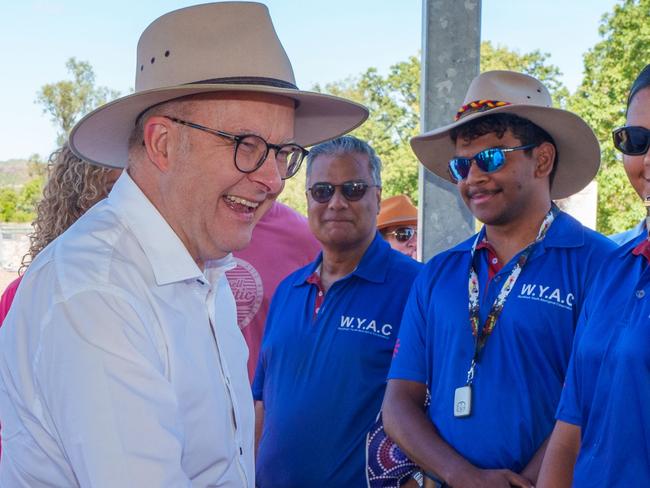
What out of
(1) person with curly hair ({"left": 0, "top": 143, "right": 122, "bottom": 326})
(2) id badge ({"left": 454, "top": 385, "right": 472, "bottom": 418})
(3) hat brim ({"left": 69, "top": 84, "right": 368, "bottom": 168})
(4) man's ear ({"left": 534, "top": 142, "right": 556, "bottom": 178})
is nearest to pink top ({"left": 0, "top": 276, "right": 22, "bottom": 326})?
(1) person with curly hair ({"left": 0, "top": 143, "right": 122, "bottom": 326})

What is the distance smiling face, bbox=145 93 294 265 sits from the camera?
1.94 m

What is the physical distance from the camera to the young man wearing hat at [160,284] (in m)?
1.54

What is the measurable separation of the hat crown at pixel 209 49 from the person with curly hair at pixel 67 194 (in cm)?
106

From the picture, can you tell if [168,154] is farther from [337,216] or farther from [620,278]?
[337,216]

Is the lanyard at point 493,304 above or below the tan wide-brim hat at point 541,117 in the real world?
below

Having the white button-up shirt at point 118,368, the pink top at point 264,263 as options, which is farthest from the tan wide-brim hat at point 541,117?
the white button-up shirt at point 118,368

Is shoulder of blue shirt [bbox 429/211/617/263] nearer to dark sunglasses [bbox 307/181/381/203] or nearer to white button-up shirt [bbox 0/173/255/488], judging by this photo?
dark sunglasses [bbox 307/181/381/203]

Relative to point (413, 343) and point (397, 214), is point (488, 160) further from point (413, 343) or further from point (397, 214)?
point (397, 214)

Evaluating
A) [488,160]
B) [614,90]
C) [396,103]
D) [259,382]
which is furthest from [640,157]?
[396,103]

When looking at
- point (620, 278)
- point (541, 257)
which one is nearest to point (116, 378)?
point (620, 278)

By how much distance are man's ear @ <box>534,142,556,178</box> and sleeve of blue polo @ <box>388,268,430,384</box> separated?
636 millimetres

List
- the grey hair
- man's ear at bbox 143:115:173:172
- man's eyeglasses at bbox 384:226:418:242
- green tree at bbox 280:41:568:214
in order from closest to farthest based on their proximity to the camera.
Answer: man's ear at bbox 143:115:173:172 < the grey hair < man's eyeglasses at bbox 384:226:418:242 < green tree at bbox 280:41:568:214

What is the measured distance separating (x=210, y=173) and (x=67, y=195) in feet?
4.37

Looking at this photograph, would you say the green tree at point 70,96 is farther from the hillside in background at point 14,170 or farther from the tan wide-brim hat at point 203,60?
the hillside in background at point 14,170
